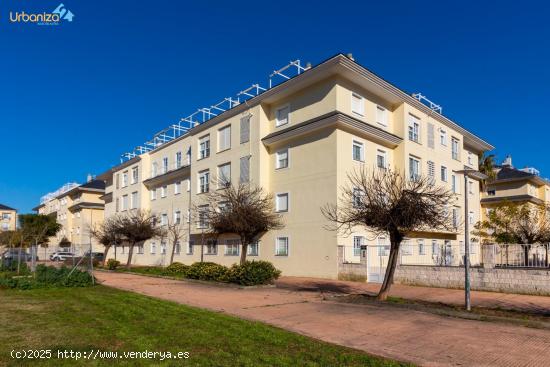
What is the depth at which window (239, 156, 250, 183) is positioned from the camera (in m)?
30.1

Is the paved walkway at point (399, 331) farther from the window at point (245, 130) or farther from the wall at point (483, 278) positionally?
the window at point (245, 130)

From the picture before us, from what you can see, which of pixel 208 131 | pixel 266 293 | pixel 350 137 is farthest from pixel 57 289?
pixel 208 131

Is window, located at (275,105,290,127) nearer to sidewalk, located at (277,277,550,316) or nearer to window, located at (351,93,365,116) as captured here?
window, located at (351,93,365,116)

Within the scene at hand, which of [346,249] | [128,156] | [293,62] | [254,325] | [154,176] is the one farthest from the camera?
[128,156]

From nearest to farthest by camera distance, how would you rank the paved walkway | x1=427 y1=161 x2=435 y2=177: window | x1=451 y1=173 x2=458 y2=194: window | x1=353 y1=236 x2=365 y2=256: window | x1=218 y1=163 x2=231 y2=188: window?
the paved walkway
x1=353 y1=236 x2=365 y2=256: window
x1=427 y1=161 x2=435 y2=177: window
x1=218 y1=163 x2=231 y2=188: window
x1=451 y1=173 x2=458 y2=194: window

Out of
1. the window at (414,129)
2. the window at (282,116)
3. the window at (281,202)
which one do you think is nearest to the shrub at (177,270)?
the window at (281,202)

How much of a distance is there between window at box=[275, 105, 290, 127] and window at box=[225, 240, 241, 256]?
9.12 m

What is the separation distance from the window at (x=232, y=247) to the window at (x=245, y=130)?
24.1 feet

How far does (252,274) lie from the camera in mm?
18891

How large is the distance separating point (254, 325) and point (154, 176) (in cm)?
3761

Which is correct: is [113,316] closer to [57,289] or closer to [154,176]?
[57,289]

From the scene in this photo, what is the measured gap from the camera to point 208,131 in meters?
35.3

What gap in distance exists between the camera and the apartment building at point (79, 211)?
66.6 metres

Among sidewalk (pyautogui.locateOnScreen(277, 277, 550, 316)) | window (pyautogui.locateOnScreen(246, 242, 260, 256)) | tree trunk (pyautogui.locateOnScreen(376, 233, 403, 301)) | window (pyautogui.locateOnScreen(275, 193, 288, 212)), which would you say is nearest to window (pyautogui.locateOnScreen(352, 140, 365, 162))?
window (pyautogui.locateOnScreen(275, 193, 288, 212))
